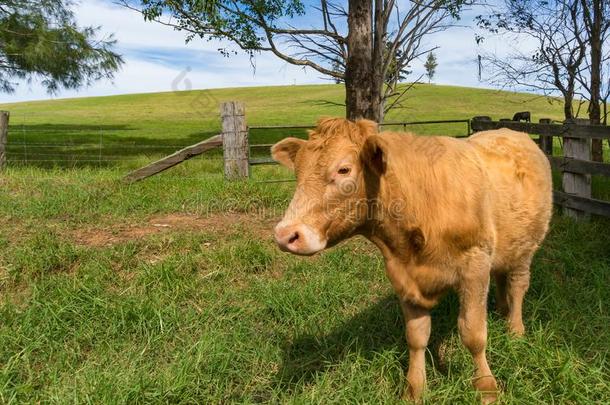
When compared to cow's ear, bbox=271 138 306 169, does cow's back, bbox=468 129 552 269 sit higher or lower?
lower

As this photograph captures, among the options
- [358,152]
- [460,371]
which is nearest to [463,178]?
[358,152]

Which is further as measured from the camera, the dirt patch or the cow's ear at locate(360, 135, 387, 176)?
the dirt patch

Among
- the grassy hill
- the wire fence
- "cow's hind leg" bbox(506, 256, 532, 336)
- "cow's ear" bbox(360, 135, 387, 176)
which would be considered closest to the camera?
"cow's ear" bbox(360, 135, 387, 176)

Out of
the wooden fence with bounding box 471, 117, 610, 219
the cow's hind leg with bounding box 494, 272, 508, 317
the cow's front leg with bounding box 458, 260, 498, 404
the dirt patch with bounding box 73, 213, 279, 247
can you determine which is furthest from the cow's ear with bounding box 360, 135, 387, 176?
the wooden fence with bounding box 471, 117, 610, 219

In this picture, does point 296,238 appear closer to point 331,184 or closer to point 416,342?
point 331,184

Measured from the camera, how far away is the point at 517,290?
4078 millimetres

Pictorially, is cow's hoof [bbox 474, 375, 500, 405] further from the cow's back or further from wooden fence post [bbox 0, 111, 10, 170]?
wooden fence post [bbox 0, 111, 10, 170]

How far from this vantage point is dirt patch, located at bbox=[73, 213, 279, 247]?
6.05m

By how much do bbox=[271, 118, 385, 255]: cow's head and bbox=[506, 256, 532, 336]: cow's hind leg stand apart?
6.33ft

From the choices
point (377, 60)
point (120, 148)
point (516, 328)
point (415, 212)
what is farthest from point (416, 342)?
point (120, 148)

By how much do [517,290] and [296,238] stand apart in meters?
2.47

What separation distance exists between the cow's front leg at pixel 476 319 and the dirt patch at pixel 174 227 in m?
3.53

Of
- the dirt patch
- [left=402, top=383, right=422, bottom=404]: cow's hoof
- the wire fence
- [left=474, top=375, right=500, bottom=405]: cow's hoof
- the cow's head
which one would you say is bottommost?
[left=402, top=383, right=422, bottom=404]: cow's hoof

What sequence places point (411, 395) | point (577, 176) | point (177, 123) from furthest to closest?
point (177, 123) → point (577, 176) → point (411, 395)
